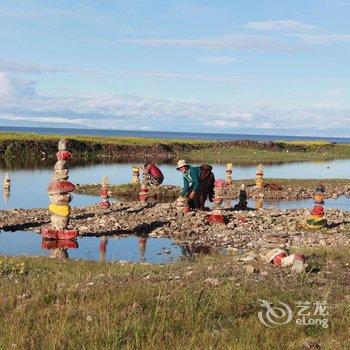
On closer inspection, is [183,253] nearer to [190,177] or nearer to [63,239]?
[63,239]

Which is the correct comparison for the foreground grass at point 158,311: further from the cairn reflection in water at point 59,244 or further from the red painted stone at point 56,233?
the red painted stone at point 56,233

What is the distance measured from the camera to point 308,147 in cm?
11394

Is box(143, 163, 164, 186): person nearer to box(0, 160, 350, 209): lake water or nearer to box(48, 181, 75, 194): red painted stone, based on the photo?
box(0, 160, 350, 209): lake water

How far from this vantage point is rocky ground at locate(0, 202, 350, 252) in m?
20.8

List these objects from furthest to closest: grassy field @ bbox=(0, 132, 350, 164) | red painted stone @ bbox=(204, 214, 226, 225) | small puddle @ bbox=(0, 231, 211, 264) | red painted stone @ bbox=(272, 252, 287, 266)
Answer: grassy field @ bbox=(0, 132, 350, 164)
red painted stone @ bbox=(204, 214, 226, 225)
small puddle @ bbox=(0, 231, 211, 264)
red painted stone @ bbox=(272, 252, 287, 266)

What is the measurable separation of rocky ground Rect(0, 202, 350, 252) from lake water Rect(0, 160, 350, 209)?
812 cm

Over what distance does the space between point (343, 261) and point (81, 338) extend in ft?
31.5

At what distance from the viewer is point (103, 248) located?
20.7m

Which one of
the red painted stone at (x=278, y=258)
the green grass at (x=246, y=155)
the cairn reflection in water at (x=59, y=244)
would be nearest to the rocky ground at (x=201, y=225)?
the cairn reflection in water at (x=59, y=244)

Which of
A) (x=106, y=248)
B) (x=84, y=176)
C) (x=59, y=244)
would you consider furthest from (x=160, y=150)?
(x=59, y=244)

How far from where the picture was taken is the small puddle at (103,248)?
18.8 meters

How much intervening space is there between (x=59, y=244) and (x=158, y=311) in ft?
43.1

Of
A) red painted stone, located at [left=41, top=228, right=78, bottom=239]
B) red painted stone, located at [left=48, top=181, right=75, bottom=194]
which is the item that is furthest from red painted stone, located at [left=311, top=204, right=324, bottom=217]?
red painted stone, located at [left=48, top=181, right=75, bottom=194]

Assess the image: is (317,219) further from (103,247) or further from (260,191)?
(260,191)
